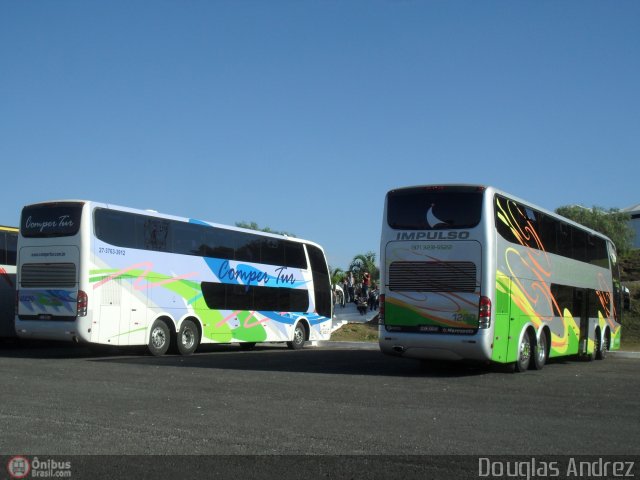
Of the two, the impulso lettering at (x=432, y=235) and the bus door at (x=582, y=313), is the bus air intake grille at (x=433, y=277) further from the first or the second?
the bus door at (x=582, y=313)

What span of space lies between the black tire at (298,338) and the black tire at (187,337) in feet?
16.0

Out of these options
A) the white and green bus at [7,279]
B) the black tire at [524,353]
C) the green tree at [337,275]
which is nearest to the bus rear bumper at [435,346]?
the black tire at [524,353]

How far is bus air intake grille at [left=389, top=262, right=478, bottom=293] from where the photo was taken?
15.5m

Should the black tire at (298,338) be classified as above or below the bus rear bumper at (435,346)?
below

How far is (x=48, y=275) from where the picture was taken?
19.4 m

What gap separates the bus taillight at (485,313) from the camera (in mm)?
15226

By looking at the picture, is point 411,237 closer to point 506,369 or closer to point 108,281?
point 506,369

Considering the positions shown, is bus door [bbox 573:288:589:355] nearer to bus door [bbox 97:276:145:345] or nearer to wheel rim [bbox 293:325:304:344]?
→ wheel rim [bbox 293:325:304:344]

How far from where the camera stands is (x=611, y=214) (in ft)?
224

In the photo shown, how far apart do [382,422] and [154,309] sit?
12774mm

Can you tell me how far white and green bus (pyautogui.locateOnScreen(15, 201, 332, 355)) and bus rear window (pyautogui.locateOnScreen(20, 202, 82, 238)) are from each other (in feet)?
0.08

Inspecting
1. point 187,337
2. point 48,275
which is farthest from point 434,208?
point 48,275

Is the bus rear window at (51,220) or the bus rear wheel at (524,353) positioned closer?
the bus rear wheel at (524,353)

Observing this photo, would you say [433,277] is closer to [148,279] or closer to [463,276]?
[463,276]
